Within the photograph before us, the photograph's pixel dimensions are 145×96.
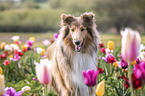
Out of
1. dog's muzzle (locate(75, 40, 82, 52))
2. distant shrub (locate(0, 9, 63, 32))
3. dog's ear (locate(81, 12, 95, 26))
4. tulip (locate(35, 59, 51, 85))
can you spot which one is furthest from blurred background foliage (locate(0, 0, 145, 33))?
tulip (locate(35, 59, 51, 85))

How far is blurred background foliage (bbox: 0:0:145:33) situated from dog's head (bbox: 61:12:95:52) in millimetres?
9244

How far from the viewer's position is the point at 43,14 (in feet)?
44.5

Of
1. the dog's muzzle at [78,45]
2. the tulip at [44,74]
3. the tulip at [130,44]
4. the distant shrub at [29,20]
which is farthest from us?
the distant shrub at [29,20]

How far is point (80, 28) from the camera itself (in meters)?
2.50

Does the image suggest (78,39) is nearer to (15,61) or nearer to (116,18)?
(15,61)

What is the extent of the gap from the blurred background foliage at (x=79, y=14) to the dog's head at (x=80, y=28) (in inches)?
364

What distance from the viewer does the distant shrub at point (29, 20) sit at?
12.3 meters

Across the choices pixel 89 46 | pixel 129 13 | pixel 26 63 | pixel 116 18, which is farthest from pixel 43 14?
pixel 89 46

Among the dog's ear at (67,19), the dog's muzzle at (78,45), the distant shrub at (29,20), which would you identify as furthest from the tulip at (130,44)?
the distant shrub at (29,20)

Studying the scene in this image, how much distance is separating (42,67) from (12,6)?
45.3 feet

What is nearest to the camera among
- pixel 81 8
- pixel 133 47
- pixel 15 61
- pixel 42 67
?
pixel 133 47

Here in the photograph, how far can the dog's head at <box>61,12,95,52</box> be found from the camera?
2.44 m

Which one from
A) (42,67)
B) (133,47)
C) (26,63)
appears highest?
(133,47)

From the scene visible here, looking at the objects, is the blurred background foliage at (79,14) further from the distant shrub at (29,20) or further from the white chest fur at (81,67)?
the white chest fur at (81,67)
